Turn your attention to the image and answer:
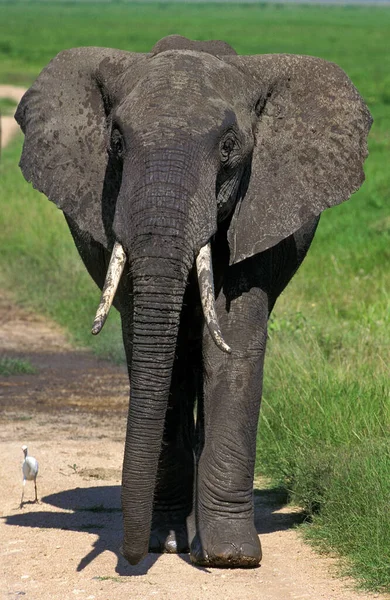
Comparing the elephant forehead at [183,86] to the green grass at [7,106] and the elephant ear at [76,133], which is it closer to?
the elephant ear at [76,133]

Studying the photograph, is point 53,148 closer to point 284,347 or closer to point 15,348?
point 284,347

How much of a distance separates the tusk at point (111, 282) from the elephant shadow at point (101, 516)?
3.92 feet

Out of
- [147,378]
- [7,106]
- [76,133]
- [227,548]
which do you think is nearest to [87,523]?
[227,548]

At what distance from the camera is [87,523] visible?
6328mm

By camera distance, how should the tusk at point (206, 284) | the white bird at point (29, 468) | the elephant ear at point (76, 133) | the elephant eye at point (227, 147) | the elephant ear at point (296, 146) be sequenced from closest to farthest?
the tusk at point (206, 284) < the elephant eye at point (227, 147) < the elephant ear at point (296, 146) < the elephant ear at point (76, 133) < the white bird at point (29, 468)

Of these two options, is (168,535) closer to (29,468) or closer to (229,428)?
(229,428)

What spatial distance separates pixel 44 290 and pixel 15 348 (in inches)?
68.1

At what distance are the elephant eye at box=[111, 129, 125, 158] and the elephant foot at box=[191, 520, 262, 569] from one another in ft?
5.05

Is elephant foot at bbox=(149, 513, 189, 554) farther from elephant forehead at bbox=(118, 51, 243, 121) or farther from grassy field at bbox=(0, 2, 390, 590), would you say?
elephant forehead at bbox=(118, 51, 243, 121)

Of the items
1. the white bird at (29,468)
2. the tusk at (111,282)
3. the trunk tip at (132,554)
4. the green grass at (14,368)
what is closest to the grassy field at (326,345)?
the green grass at (14,368)

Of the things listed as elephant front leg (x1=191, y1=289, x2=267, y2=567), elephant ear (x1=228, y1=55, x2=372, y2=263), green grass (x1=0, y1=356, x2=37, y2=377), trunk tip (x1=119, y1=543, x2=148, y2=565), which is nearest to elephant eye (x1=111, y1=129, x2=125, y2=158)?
elephant ear (x1=228, y1=55, x2=372, y2=263)

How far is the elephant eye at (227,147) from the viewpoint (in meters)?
5.40

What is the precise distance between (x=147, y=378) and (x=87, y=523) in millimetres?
1441

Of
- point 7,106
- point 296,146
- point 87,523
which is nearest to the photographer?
point 296,146
